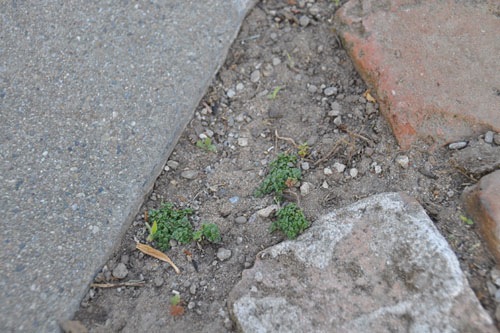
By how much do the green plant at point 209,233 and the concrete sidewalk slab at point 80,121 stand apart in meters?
0.32

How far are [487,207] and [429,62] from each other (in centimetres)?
75

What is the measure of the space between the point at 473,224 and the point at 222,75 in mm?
1346

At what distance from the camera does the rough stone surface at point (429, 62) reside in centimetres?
239

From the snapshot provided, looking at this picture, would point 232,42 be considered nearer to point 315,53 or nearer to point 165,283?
point 315,53

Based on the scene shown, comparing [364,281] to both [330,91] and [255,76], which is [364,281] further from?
[255,76]

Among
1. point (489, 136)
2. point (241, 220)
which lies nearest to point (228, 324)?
point (241, 220)

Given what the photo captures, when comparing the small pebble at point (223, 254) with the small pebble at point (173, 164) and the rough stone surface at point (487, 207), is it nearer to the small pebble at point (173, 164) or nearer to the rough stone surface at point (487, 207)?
the small pebble at point (173, 164)

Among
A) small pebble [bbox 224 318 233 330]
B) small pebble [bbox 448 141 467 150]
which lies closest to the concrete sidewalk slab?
small pebble [bbox 224 318 233 330]

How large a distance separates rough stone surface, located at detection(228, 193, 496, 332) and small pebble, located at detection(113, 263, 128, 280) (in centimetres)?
46

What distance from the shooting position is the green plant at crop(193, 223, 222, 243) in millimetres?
2262

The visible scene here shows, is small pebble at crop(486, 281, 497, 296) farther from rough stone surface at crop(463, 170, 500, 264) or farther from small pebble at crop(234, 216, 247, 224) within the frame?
small pebble at crop(234, 216, 247, 224)

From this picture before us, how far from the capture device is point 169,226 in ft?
7.63

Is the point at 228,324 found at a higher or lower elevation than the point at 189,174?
lower

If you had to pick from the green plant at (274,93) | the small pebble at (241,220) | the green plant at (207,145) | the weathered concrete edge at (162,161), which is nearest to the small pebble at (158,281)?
the weathered concrete edge at (162,161)
